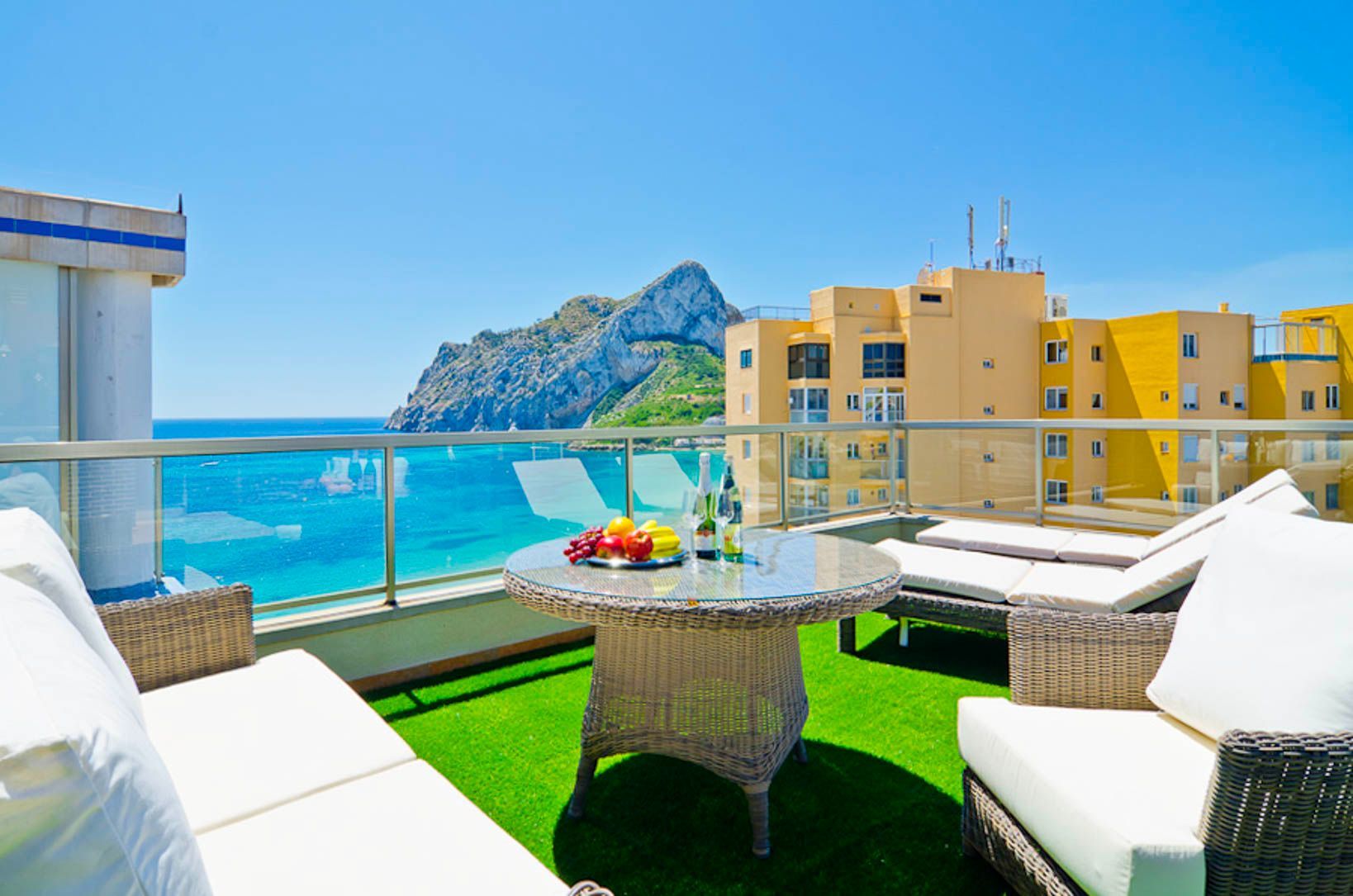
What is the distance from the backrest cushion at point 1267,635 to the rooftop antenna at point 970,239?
39.5 meters

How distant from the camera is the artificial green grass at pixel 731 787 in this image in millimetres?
2004

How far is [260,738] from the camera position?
1.74 metres

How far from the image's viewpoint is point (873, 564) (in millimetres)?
2412

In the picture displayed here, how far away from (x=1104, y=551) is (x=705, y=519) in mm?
2558

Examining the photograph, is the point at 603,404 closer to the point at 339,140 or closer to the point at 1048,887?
the point at 339,140

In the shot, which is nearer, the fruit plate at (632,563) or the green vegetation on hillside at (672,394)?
the fruit plate at (632,563)

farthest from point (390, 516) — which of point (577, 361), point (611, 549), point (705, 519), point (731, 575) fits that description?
point (577, 361)

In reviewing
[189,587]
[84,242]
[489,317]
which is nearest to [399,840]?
[189,587]

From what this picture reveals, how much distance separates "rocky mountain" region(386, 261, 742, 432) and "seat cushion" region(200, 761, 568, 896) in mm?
48168

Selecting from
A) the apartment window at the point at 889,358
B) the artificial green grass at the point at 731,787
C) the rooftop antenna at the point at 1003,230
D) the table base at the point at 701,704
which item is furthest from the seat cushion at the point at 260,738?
the rooftop antenna at the point at 1003,230

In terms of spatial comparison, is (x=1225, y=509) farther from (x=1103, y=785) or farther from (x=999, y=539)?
(x=1103, y=785)

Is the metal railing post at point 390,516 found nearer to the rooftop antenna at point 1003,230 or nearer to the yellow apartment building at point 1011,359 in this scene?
the yellow apartment building at point 1011,359

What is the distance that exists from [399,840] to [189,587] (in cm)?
237

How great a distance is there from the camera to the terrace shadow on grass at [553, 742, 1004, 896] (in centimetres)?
196
